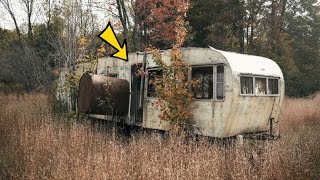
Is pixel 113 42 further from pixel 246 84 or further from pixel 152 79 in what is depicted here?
pixel 246 84

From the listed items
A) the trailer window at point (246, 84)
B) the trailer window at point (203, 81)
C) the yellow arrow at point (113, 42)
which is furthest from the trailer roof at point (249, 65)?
the yellow arrow at point (113, 42)

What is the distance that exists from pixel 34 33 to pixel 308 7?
2758 centimetres

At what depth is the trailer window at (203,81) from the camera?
795 cm

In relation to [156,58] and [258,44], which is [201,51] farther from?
[258,44]

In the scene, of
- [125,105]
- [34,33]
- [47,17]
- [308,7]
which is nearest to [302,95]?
[308,7]

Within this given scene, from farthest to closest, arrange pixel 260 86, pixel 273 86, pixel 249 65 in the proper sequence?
pixel 273 86
pixel 260 86
pixel 249 65

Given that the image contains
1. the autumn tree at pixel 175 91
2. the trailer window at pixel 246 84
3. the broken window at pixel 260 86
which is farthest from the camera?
the broken window at pixel 260 86

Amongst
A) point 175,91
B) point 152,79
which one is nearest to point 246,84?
point 175,91

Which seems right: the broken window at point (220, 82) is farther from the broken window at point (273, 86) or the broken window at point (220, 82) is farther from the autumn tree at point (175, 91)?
the broken window at point (273, 86)

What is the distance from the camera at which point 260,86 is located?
28.3ft

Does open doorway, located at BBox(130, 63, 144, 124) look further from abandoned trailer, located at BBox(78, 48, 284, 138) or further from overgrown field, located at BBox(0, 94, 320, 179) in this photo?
overgrown field, located at BBox(0, 94, 320, 179)

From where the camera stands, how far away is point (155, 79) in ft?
29.0

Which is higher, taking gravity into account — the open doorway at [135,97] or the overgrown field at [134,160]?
the open doorway at [135,97]

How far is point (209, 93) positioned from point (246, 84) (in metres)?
0.99
